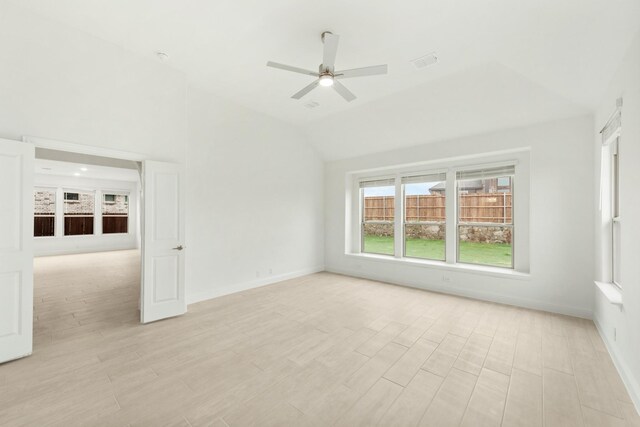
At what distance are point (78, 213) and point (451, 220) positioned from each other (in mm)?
12337

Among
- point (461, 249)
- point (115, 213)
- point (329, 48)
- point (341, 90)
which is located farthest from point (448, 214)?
point (115, 213)

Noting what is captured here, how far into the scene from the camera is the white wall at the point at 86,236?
9.27 meters

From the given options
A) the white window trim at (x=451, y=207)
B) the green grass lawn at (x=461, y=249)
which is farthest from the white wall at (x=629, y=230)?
the green grass lawn at (x=461, y=249)

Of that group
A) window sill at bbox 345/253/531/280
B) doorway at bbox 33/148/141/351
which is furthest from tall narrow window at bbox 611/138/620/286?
doorway at bbox 33/148/141/351

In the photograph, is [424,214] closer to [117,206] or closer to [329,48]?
[329,48]

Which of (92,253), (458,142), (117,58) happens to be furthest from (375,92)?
(92,253)

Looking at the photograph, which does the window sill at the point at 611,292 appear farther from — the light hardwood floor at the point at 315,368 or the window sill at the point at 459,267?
the window sill at the point at 459,267

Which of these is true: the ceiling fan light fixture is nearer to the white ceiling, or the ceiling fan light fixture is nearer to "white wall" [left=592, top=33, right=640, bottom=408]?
the white ceiling

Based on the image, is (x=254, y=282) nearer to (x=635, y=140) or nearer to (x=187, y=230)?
(x=187, y=230)

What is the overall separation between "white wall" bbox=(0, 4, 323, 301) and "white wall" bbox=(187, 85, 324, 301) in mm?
17

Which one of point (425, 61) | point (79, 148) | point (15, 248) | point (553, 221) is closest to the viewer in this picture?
point (15, 248)

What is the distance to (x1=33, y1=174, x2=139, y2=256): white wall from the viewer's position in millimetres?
9273

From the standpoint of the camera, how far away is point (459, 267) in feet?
15.4

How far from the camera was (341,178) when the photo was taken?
21.1 ft
